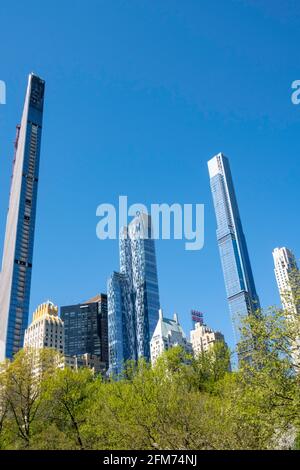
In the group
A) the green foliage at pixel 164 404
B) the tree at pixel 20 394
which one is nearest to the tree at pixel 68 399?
the green foliage at pixel 164 404

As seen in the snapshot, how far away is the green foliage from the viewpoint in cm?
2927

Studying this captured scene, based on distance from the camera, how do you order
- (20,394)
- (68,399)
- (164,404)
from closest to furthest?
(164,404) → (20,394) → (68,399)

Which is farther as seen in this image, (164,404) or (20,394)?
(20,394)

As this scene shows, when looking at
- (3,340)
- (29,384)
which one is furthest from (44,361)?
(3,340)

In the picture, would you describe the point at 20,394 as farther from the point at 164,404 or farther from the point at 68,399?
the point at 164,404

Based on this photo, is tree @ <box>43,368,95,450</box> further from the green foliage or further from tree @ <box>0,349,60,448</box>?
tree @ <box>0,349,60,448</box>

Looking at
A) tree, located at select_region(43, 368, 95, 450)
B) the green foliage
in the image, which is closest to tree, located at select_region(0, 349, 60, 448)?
the green foliage

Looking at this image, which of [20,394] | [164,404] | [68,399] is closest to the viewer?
[164,404]

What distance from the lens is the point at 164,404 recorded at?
3788 centimetres

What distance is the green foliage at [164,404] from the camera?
29266 mm

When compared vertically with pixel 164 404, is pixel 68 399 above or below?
above

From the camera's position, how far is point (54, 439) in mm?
37156

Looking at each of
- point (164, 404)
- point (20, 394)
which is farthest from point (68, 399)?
point (164, 404)
